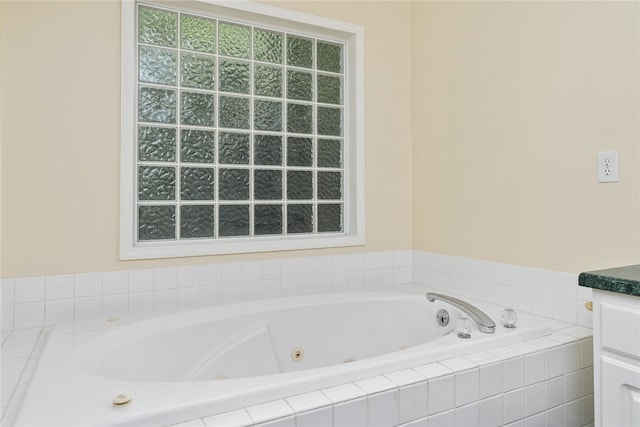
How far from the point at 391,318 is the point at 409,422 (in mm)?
1004

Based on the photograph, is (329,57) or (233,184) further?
(329,57)

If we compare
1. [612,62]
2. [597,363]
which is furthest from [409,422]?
[612,62]

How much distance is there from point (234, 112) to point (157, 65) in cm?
45

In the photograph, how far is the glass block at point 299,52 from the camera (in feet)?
8.03

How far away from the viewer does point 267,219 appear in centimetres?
236

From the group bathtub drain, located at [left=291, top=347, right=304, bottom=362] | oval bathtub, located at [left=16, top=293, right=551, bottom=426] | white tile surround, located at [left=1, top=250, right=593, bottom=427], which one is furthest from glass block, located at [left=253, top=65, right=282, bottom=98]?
bathtub drain, located at [left=291, top=347, right=304, bottom=362]

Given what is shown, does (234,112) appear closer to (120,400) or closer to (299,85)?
(299,85)

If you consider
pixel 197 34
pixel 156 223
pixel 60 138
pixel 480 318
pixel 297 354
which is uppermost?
pixel 197 34

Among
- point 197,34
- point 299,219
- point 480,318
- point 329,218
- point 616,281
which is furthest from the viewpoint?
point 329,218

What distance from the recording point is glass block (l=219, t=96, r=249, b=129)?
2252mm

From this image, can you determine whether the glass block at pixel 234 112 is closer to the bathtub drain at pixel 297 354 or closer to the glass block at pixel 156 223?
the glass block at pixel 156 223

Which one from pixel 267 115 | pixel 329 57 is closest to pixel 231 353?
pixel 267 115

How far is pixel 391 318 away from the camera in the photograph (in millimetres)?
2174

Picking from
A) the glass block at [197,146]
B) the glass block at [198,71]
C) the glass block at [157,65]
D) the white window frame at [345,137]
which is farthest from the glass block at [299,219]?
the glass block at [157,65]
